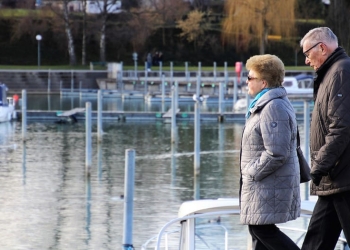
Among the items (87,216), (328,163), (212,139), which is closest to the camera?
(328,163)

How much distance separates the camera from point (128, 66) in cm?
7031

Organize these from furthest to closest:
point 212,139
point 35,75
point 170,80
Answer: point 35,75 → point 170,80 → point 212,139

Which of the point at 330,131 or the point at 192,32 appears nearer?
the point at 330,131

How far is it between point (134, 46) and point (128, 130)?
136 ft

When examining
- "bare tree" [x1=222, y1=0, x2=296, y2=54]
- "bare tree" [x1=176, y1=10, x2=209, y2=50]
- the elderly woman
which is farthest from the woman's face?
"bare tree" [x1=176, y1=10, x2=209, y2=50]

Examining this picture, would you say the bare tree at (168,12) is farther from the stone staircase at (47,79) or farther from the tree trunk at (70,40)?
the stone staircase at (47,79)

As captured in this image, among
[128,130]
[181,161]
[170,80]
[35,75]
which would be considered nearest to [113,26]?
[35,75]

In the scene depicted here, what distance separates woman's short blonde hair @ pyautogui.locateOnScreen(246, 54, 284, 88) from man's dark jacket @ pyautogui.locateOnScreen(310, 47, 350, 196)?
0.32 m

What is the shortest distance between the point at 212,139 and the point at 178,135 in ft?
4.69

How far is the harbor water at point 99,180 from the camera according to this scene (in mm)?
14984

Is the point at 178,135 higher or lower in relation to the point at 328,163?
lower

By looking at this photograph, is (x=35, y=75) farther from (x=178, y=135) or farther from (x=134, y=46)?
(x=178, y=135)

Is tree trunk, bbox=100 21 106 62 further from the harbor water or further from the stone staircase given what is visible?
the harbor water

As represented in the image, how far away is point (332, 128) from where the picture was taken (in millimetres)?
7059
